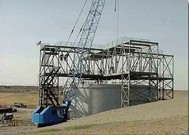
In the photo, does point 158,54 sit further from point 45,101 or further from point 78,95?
point 45,101

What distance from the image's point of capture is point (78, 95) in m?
53.5

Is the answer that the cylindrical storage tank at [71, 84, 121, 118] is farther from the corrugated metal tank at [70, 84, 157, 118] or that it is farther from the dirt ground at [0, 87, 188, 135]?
the dirt ground at [0, 87, 188, 135]

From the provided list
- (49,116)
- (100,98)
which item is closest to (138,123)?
(49,116)

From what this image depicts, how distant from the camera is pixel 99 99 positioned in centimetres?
5059

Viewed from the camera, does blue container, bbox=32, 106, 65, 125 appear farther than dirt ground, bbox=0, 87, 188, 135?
Yes

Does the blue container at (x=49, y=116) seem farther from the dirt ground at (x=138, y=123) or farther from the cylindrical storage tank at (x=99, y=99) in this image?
the dirt ground at (x=138, y=123)

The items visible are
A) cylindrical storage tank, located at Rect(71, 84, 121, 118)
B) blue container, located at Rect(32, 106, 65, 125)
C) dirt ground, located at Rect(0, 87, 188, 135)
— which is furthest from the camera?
cylindrical storage tank, located at Rect(71, 84, 121, 118)

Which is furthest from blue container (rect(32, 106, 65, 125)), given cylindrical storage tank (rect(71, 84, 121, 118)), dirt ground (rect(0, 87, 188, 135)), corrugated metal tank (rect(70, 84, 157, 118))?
dirt ground (rect(0, 87, 188, 135))

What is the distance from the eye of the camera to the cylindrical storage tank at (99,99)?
5044cm

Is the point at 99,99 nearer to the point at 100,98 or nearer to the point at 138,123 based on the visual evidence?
the point at 100,98

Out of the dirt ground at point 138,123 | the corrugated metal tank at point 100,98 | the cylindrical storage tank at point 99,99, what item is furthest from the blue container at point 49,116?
the dirt ground at point 138,123

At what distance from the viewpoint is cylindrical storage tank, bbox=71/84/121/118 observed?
50438mm

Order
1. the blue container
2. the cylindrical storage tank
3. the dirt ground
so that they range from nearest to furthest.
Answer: the dirt ground
the blue container
the cylindrical storage tank

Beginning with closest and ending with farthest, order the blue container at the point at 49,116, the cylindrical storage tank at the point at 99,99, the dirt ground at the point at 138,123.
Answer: the dirt ground at the point at 138,123, the blue container at the point at 49,116, the cylindrical storage tank at the point at 99,99
